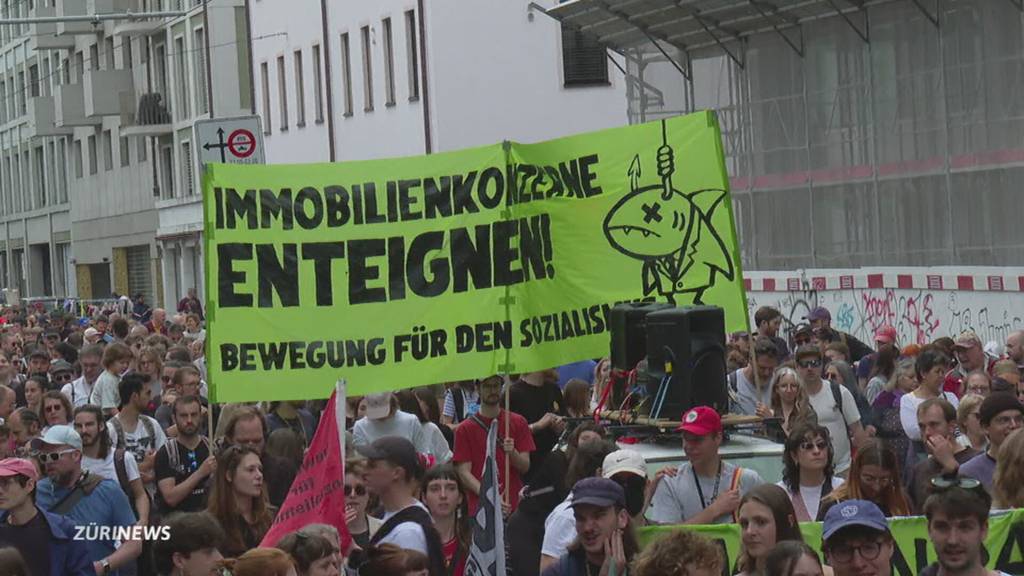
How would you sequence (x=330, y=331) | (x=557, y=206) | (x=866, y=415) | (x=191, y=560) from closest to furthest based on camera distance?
(x=191, y=560)
(x=330, y=331)
(x=557, y=206)
(x=866, y=415)

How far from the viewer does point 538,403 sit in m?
15.0

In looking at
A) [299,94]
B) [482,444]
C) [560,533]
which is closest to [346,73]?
[299,94]

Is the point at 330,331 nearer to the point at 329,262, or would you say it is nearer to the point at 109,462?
the point at 329,262

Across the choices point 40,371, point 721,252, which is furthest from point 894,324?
point 721,252

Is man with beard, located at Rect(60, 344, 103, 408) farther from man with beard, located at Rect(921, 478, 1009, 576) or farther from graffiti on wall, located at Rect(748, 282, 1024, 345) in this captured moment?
man with beard, located at Rect(921, 478, 1009, 576)

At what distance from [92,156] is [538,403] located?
188ft

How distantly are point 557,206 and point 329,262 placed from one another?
1513mm

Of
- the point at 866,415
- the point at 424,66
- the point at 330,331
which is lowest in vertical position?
the point at 866,415

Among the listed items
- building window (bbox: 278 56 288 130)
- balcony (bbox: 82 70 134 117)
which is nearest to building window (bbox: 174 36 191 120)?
balcony (bbox: 82 70 134 117)

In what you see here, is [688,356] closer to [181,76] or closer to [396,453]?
[396,453]

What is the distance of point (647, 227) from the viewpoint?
12945 millimetres

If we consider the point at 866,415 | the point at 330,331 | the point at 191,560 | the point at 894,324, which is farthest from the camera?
the point at 894,324

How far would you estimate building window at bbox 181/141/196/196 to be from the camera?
5678 cm

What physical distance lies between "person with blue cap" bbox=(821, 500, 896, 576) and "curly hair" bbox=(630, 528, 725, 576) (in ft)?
1.45
